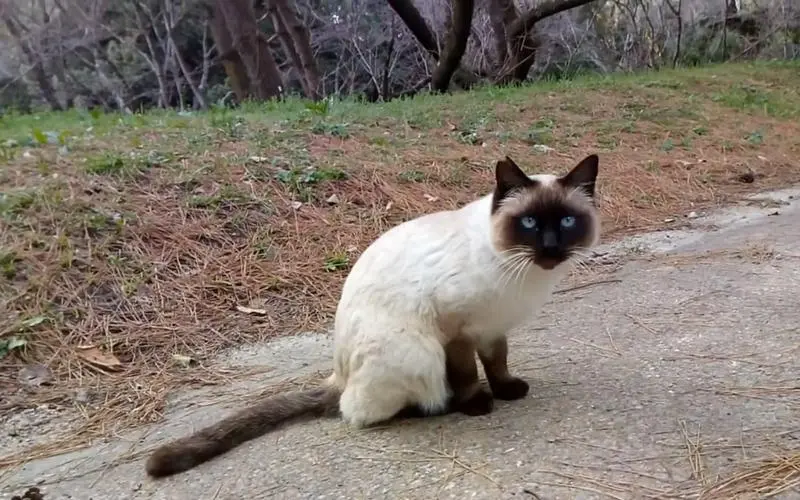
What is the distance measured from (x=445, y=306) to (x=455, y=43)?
9508 millimetres

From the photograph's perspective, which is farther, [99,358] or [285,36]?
[285,36]

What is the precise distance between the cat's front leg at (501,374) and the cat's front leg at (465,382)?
78mm

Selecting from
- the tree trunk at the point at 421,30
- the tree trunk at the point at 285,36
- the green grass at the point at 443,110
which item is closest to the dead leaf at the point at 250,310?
the green grass at the point at 443,110

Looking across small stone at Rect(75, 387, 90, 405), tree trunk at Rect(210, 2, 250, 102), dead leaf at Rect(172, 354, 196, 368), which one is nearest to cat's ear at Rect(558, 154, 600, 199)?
dead leaf at Rect(172, 354, 196, 368)

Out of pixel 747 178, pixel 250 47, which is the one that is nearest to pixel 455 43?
pixel 250 47

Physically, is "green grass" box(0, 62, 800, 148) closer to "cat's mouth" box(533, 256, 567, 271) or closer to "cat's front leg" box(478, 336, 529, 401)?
"cat's front leg" box(478, 336, 529, 401)

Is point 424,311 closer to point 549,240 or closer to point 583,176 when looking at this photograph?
point 549,240

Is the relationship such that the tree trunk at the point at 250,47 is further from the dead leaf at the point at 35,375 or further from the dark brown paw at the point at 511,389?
the dark brown paw at the point at 511,389

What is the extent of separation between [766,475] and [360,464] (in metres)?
1.09

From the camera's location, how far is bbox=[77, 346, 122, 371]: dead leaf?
3.29 m

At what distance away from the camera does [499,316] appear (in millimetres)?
2398

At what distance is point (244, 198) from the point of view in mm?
4668

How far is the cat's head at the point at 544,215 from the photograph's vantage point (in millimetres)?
2320

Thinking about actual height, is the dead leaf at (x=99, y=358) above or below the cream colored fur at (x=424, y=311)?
below
